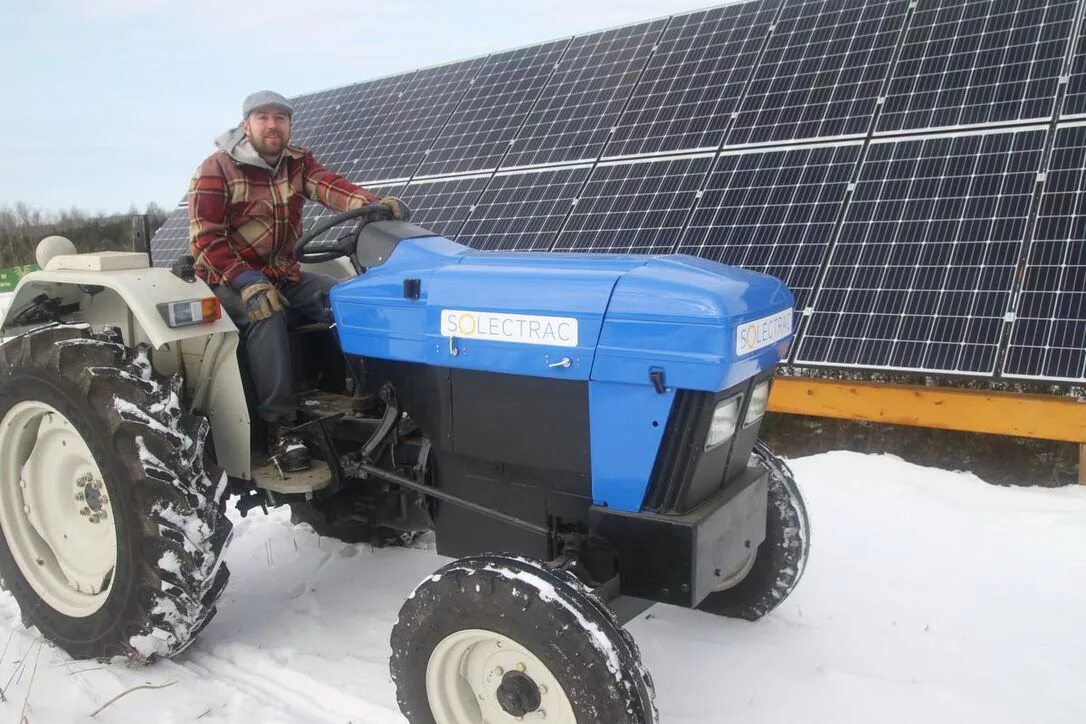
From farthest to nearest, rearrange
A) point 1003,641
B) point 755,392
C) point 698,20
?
point 698,20, point 1003,641, point 755,392

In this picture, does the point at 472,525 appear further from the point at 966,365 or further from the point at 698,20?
the point at 698,20

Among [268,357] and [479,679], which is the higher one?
[268,357]

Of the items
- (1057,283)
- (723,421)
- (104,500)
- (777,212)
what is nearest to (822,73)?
(777,212)

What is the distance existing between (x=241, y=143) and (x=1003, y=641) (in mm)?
3832

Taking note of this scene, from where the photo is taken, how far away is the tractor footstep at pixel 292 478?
3363mm

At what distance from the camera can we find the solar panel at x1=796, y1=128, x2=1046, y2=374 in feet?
16.6

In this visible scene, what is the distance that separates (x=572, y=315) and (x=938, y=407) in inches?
132

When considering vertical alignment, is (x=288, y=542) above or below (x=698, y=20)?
A: below

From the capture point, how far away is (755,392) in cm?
285

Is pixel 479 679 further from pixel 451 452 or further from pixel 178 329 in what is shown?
pixel 178 329

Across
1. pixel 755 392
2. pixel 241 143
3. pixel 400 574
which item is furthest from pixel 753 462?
pixel 241 143

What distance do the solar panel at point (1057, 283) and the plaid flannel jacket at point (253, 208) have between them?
3.79 m

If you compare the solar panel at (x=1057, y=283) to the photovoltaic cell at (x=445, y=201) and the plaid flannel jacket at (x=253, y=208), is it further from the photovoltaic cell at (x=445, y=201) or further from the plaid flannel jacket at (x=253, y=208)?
the photovoltaic cell at (x=445, y=201)

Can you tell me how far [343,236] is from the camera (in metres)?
3.54
